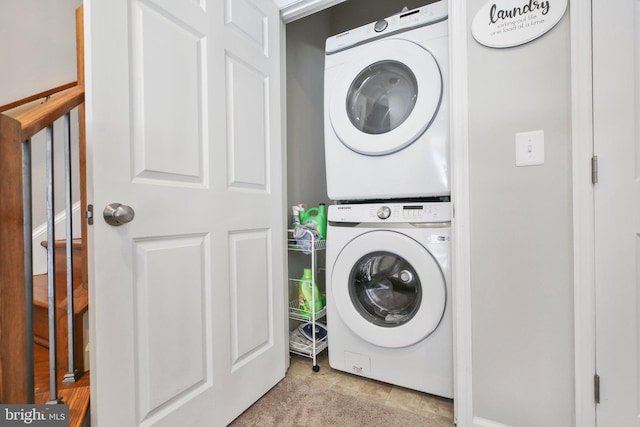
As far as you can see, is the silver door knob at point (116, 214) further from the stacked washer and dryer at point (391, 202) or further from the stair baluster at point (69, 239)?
the stacked washer and dryer at point (391, 202)

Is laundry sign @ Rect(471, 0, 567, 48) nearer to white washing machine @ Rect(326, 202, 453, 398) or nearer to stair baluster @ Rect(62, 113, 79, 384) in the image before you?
white washing machine @ Rect(326, 202, 453, 398)

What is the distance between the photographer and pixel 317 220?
5.67 ft

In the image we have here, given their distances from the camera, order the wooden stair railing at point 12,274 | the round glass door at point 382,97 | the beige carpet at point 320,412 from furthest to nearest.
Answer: the round glass door at point 382,97 → the beige carpet at point 320,412 → the wooden stair railing at point 12,274

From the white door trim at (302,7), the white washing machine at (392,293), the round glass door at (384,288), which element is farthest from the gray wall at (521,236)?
the white door trim at (302,7)

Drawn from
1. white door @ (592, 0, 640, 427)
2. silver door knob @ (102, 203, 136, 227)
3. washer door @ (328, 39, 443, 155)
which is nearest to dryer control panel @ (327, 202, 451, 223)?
washer door @ (328, 39, 443, 155)

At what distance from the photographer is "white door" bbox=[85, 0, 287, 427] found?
80 centimetres

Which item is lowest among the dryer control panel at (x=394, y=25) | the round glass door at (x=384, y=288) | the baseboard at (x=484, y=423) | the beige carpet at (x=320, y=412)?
the beige carpet at (x=320, y=412)

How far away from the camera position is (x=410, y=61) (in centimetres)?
135

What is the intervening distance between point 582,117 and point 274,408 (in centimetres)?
158

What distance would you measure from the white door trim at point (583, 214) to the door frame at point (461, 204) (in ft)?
1.02

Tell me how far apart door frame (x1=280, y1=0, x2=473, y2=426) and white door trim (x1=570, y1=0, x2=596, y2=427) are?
0.31 meters

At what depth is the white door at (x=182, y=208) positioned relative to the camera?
0.80 meters

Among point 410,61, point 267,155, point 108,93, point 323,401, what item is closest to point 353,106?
point 410,61

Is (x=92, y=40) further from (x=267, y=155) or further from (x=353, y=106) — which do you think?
(x=353, y=106)
